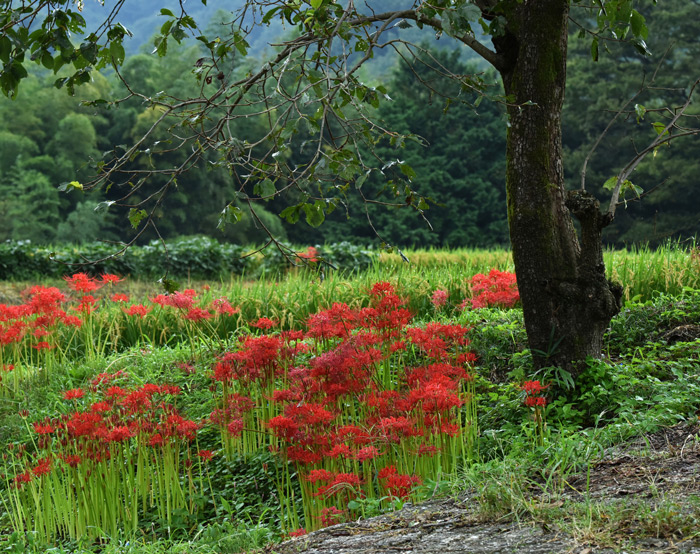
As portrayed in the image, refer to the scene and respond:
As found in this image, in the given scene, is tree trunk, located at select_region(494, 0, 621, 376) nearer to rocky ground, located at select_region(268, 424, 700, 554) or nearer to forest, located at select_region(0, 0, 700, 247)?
rocky ground, located at select_region(268, 424, 700, 554)

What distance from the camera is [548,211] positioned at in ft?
13.8

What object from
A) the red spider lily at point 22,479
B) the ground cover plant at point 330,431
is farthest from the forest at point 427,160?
the red spider lily at point 22,479

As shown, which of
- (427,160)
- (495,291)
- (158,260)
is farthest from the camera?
(427,160)

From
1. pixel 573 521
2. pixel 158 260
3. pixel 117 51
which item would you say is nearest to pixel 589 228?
pixel 573 521

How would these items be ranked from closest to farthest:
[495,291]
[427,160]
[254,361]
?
[254,361]
[495,291]
[427,160]

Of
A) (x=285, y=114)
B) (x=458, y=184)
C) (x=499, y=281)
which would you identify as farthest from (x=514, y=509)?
(x=458, y=184)

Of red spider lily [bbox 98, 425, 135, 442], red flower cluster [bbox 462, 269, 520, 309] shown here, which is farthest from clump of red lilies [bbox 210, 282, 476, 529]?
red flower cluster [bbox 462, 269, 520, 309]

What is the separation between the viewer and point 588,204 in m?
4.14

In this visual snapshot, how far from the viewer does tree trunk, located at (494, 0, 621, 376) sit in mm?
4160

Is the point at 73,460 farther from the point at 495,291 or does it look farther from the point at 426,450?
the point at 495,291

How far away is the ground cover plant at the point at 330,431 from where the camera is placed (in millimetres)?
3125

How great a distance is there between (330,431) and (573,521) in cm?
149

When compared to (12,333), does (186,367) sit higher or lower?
lower

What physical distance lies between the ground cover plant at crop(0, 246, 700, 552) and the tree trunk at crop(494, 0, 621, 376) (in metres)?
0.30
